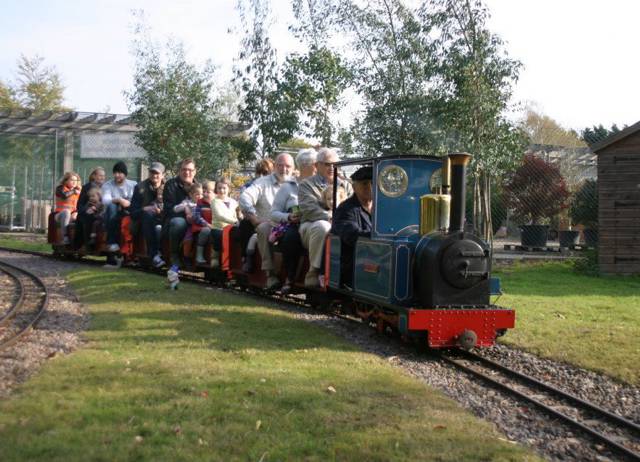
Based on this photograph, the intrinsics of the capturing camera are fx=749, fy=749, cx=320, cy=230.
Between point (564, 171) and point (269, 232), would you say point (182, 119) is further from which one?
point (564, 171)

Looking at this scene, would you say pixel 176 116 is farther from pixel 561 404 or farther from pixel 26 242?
pixel 561 404

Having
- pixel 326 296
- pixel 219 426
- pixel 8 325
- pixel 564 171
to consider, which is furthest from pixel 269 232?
pixel 564 171

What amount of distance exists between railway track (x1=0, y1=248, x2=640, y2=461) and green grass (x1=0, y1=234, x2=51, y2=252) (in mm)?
14137

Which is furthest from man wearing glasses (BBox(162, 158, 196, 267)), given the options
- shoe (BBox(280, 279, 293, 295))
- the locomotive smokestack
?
the locomotive smokestack

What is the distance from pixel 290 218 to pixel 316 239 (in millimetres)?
739

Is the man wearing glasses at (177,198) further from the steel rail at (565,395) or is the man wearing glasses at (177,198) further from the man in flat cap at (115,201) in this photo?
the steel rail at (565,395)

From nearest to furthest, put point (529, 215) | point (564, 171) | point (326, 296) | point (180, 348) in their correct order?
1. point (180, 348)
2. point (326, 296)
3. point (529, 215)
4. point (564, 171)

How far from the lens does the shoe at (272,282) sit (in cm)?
929

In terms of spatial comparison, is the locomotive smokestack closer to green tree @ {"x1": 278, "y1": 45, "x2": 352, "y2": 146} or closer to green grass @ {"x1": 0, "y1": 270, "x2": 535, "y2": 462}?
green grass @ {"x1": 0, "y1": 270, "x2": 535, "y2": 462}

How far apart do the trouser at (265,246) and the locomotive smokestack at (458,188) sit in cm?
337

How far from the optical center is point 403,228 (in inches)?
283

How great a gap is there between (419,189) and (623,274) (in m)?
9.14

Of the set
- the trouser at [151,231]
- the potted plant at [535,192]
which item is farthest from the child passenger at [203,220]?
the potted plant at [535,192]

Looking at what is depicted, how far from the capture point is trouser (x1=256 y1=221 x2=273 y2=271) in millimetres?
9281
